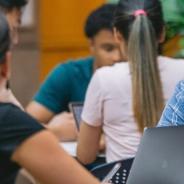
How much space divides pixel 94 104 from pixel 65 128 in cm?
74

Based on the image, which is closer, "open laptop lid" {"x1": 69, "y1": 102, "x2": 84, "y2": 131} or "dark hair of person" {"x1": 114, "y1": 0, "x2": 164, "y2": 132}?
"dark hair of person" {"x1": 114, "y1": 0, "x2": 164, "y2": 132}

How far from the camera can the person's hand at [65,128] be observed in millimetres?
4461

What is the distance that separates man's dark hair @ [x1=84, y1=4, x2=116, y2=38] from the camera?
4.82 metres

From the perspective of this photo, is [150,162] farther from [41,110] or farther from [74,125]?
[41,110]

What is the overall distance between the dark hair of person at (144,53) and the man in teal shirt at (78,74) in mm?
849

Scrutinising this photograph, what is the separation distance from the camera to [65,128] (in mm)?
4461

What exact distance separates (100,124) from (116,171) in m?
0.69

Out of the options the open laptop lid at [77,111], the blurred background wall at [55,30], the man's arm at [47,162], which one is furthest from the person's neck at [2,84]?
the blurred background wall at [55,30]

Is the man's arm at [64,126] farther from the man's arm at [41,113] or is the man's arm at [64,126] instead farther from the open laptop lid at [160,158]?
the open laptop lid at [160,158]

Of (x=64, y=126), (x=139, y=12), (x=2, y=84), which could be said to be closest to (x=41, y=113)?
(x=64, y=126)

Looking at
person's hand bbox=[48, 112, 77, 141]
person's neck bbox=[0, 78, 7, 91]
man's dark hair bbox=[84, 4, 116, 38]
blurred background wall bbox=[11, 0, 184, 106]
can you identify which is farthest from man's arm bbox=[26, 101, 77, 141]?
blurred background wall bbox=[11, 0, 184, 106]

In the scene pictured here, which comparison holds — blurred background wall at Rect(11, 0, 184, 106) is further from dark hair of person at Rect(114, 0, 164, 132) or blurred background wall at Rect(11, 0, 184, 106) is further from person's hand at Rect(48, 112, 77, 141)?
dark hair of person at Rect(114, 0, 164, 132)

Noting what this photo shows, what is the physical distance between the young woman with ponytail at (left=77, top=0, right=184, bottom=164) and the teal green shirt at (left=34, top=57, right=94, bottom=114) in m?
0.99

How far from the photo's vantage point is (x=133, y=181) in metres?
2.28
